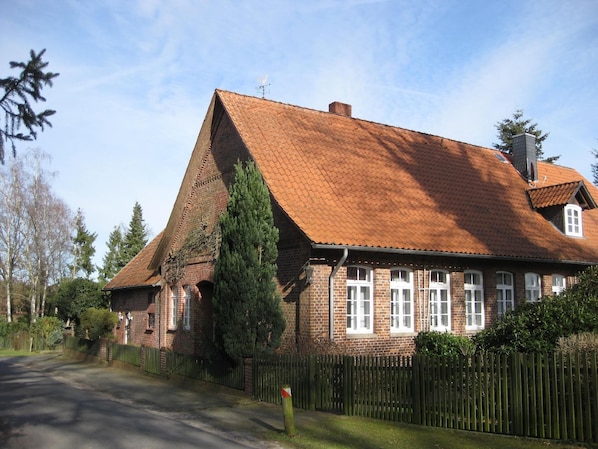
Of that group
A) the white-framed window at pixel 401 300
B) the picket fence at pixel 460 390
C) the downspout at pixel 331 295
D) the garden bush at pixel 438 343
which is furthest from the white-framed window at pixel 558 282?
the picket fence at pixel 460 390

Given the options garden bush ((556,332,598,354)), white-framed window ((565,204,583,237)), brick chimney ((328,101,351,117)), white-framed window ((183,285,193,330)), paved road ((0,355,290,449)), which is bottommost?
paved road ((0,355,290,449))

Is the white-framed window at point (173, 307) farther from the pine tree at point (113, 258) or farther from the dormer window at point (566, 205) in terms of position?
the pine tree at point (113, 258)

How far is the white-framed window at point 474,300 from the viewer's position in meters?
18.4

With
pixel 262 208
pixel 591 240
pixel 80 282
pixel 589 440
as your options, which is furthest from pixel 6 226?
pixel 589 440

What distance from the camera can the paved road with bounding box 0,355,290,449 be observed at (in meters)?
9.49

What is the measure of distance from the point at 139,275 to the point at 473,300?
14443 mm

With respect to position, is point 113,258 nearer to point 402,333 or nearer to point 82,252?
point 82,252

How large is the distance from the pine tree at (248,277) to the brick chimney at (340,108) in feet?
32.6

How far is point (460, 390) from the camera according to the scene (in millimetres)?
10461

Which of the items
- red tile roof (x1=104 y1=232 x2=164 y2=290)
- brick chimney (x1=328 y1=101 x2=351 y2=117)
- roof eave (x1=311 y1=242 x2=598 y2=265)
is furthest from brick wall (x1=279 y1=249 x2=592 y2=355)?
red tile roof (x1=104 y1=232 x2=164 y2=290)

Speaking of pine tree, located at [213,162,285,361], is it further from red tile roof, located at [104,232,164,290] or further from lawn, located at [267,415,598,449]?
red tile roof, located at [104,232,164,290]

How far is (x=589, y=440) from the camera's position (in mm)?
8930

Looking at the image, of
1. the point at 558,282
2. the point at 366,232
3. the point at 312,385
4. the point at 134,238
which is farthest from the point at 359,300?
the point at 134,238

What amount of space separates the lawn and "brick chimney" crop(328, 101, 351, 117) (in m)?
15.1
